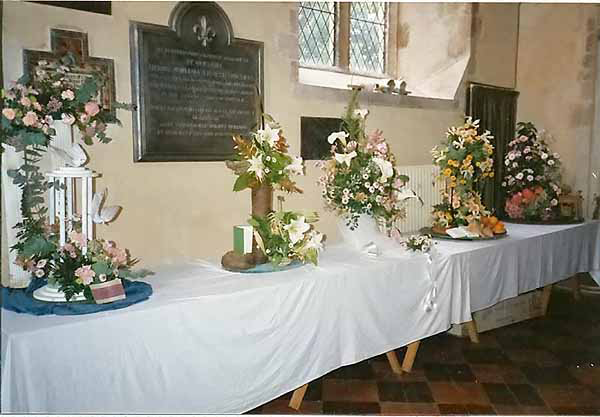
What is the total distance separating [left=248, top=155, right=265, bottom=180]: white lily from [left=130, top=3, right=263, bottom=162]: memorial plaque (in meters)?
0.35

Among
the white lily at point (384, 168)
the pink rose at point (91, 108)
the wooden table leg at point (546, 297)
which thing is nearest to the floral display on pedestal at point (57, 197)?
the pink rose at point (91, 108)

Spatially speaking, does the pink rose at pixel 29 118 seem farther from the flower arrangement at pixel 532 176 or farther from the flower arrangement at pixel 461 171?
the flower arrangement at pixel 532 176

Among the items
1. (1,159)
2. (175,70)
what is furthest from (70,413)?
(175,70)

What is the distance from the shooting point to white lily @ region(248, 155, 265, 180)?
211cm

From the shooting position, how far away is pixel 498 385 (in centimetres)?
247

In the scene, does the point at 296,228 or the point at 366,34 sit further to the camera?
the point at 366,34

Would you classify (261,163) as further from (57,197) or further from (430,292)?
(430,292)

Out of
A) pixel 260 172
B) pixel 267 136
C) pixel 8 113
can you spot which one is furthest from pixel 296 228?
pixel 8 113

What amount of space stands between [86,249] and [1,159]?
1.35 feet

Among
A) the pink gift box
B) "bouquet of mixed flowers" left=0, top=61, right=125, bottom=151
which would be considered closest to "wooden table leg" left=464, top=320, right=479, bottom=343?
the pink gift box

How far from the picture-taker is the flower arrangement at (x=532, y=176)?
3.36 meters

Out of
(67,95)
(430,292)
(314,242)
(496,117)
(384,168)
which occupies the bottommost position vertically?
(430,292)

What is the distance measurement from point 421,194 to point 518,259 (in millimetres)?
676

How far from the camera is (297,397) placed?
221 centimetres
